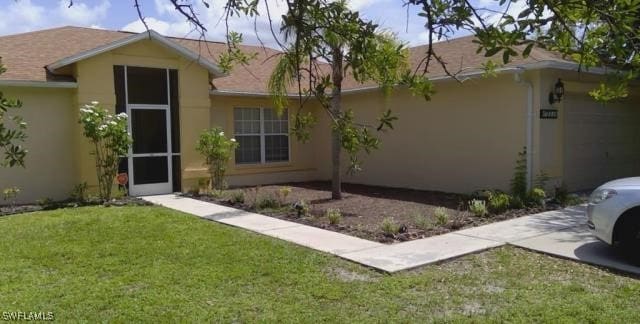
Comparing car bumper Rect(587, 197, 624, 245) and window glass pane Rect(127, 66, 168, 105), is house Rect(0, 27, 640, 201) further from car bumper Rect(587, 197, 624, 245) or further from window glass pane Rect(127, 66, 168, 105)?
car bumper Rect(587, 197, 624, 245)

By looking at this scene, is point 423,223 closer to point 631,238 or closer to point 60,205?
point 631,238

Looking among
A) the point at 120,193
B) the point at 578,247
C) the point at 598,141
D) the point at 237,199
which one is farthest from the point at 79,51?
the point at 598,141

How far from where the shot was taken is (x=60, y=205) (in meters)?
11.7

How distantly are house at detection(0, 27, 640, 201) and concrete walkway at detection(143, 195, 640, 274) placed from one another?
8.85 feet

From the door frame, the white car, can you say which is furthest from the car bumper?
the door frame

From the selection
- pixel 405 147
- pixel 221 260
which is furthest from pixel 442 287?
pixel 405 147

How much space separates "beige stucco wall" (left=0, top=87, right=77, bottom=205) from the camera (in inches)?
484

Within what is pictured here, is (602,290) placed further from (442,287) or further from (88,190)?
(88,190)

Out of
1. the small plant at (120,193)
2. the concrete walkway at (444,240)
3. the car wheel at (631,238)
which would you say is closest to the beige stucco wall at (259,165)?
the small plant at (120,193)

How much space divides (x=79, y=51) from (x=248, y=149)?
17.7ft

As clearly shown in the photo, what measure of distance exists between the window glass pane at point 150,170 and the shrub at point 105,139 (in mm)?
928

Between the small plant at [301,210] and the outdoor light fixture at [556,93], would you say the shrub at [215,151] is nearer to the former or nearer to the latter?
the small plant at [301,210]

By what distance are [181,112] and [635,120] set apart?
1246 centimetres

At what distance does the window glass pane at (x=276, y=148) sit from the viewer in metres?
16.8
